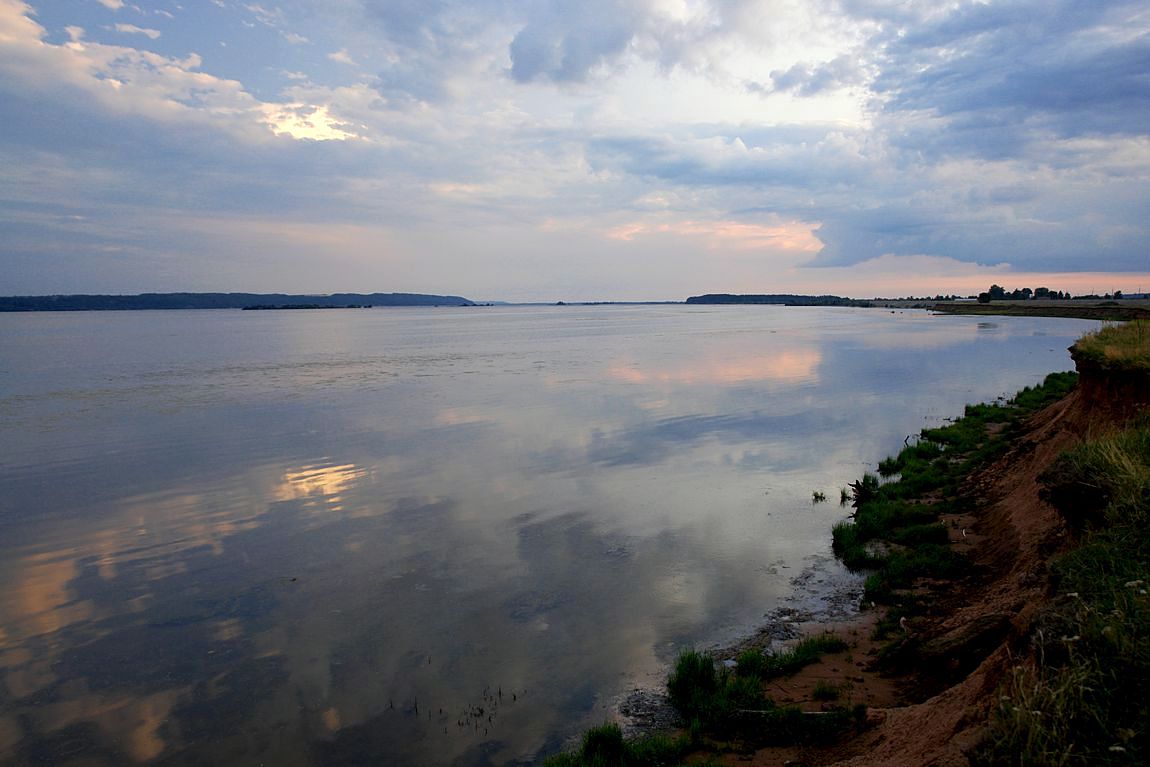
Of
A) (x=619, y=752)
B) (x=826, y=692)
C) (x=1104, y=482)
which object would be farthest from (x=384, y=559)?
(x=1104, y=482)

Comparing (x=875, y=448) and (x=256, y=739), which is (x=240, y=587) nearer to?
(x=256, y=739)

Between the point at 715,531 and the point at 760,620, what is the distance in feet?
14.2

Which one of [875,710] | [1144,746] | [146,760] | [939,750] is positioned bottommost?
[146,760]

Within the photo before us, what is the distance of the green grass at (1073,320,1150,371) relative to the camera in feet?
47.4

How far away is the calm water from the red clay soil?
2.11 metres

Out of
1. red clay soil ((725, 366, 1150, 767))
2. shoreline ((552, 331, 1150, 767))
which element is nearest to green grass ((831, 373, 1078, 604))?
shoreline ((552, 331, 1150, 767))

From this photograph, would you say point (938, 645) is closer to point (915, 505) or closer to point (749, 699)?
point (749, 699)

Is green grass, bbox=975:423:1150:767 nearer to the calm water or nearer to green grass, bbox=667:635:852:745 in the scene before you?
green grass, bbox=667:635:852:745

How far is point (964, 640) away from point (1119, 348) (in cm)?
1155

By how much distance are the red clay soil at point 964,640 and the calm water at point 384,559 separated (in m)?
2.11

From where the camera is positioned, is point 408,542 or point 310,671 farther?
point 408,542

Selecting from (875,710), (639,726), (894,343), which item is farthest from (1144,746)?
(894,343)

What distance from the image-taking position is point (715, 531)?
15.3 meters

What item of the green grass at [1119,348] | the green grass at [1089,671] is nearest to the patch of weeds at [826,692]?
the green grass at [1089,671]
